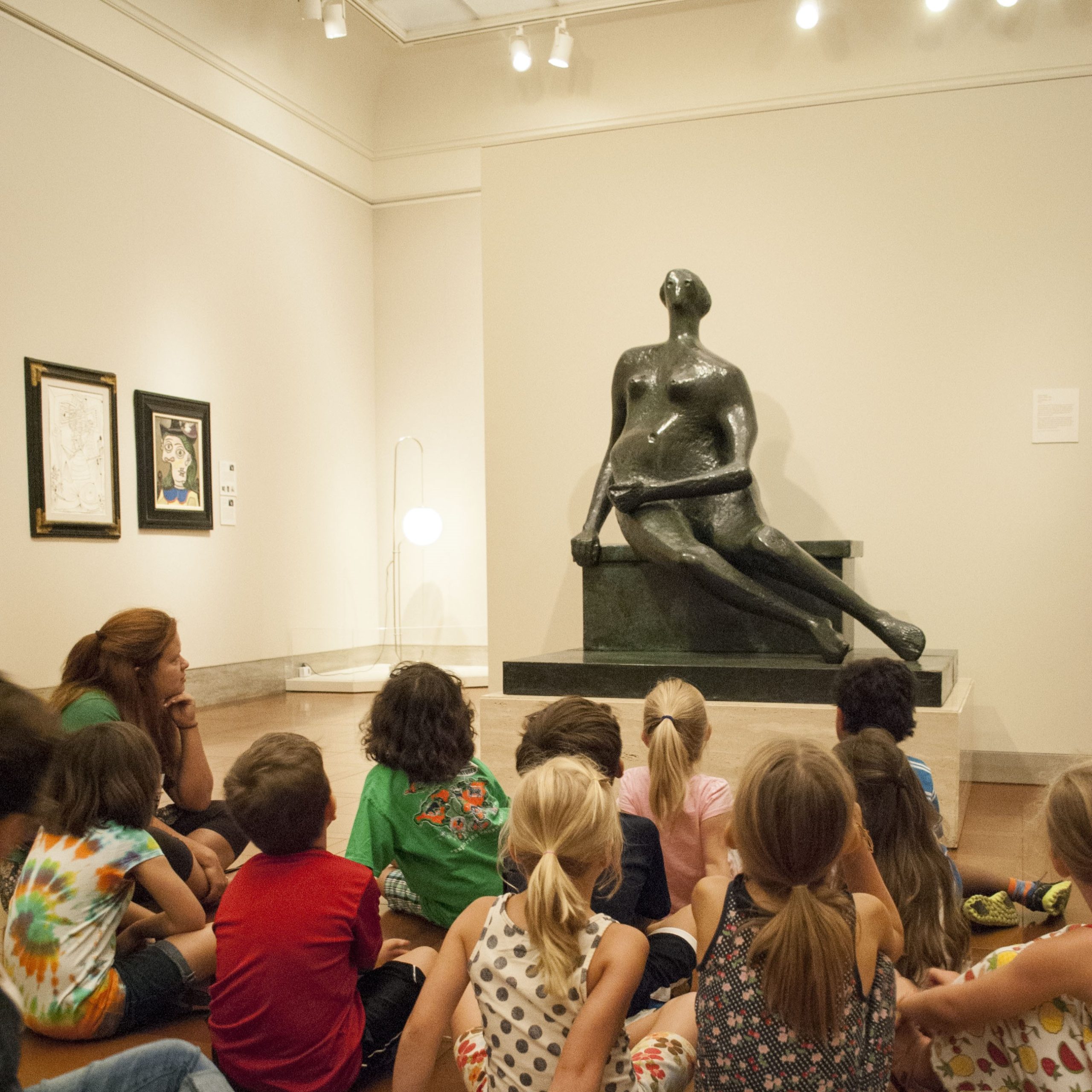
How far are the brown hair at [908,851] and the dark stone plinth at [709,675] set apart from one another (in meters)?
1.86

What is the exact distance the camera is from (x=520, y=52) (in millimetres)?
9062

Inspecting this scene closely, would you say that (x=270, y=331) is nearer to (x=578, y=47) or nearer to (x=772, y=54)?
(x=578, y=47)

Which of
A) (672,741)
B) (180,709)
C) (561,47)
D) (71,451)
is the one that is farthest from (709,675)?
(561,47)

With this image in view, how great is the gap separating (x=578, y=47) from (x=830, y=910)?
867cm

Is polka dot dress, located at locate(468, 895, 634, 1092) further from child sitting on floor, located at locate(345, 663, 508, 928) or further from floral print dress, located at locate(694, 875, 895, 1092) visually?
child sitting on floor, located at locate(345, 663, 508, 928)

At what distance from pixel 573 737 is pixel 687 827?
50 centimetres

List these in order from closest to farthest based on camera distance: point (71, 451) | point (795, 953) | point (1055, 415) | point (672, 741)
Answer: point (795, 953) → point (672, 741) → point (1055, 415) → point (71, 451)

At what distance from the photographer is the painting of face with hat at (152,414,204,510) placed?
8055mm

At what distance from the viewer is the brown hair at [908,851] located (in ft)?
8.00

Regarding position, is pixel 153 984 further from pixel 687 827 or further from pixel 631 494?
pixel 631 494

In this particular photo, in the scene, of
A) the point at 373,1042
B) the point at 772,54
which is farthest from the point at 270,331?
the point at 373,1042

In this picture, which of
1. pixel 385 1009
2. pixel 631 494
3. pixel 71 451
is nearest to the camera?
pixel 385 1009

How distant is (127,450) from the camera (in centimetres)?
777

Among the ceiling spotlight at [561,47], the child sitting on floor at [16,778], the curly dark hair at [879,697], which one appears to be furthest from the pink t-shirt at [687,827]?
the ceiling spotlight at [561,47]
